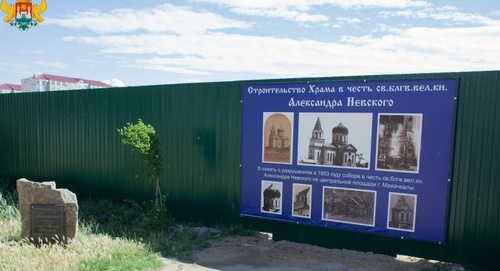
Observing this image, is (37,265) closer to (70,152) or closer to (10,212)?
(10,212)

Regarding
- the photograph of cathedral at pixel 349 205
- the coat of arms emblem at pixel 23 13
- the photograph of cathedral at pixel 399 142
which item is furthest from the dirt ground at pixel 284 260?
the coat of arms emblem at pixel 23 13

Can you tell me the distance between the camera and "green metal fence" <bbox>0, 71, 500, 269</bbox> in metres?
4.63

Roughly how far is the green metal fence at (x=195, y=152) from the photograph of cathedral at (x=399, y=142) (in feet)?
1.53

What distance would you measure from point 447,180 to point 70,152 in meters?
7.14

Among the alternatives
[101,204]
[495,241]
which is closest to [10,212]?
[101,204]

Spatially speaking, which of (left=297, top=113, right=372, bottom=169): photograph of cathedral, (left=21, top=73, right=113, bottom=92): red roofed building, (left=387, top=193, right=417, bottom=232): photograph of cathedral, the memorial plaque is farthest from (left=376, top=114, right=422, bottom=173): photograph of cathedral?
(left=21, top=73, right=113, bottom=92): red roofed building

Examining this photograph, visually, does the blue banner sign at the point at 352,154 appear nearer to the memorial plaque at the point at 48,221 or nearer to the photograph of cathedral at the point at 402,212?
the photograph of cathedral at the point at 402,212

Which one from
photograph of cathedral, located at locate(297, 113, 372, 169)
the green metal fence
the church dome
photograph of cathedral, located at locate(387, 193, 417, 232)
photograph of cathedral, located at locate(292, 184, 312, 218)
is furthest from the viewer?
photograph of cathedral, located at locate(292, 184, 312, 218)

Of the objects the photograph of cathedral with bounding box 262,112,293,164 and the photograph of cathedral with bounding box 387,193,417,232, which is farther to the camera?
the photograph of cathedral with bounding box 262,112,293,164

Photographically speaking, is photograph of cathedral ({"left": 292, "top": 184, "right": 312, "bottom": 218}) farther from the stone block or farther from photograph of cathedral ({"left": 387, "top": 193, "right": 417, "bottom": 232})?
the stone block

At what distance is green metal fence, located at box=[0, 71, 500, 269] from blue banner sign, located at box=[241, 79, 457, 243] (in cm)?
16

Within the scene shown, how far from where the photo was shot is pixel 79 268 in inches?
171

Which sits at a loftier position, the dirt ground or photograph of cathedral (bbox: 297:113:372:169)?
photograph of cathedral (bbox: 297:113:372:169)

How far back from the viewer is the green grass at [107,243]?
175 inches
